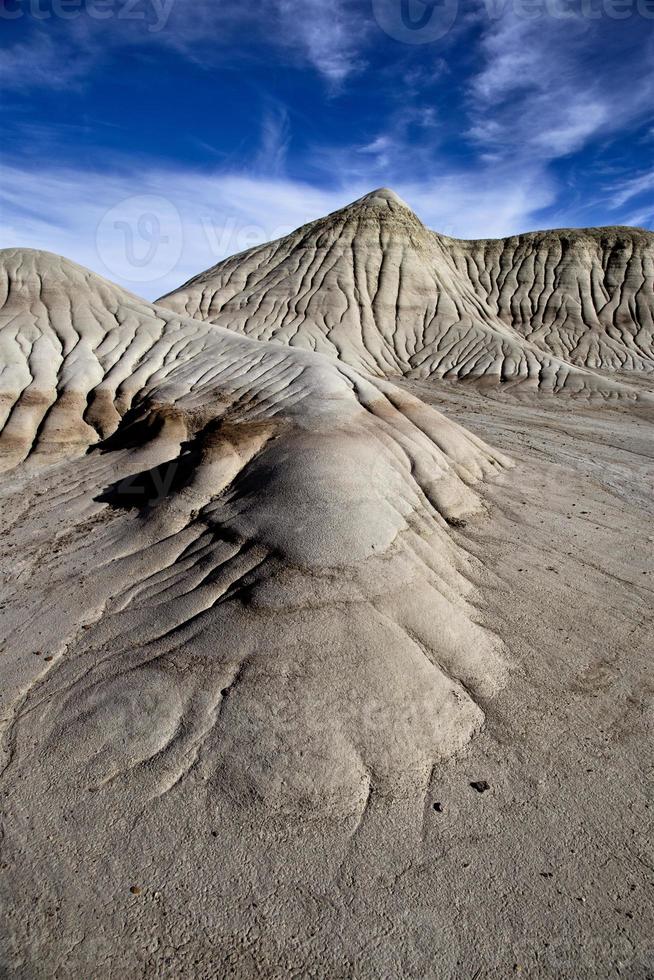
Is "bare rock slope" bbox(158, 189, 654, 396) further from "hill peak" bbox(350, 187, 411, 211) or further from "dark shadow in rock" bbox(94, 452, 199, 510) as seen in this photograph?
"dark shadow in rock" bbox(94, 452, 199, 510)

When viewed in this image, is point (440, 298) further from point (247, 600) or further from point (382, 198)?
point (247, 600)

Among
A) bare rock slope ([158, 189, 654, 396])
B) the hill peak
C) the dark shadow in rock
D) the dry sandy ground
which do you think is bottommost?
the dry sandy ground

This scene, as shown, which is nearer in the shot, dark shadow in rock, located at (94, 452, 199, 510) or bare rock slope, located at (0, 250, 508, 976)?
bare rock slope, located at (0, 250, 508, 976)

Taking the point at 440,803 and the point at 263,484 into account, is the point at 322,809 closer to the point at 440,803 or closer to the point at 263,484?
the point at 440,803

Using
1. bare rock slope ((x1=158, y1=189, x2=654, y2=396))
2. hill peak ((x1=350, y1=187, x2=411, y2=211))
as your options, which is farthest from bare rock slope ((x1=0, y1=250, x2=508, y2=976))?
hill peak ((x1=350, y1=187, x2=411, y2=211))

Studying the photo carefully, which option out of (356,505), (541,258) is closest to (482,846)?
(356,505)

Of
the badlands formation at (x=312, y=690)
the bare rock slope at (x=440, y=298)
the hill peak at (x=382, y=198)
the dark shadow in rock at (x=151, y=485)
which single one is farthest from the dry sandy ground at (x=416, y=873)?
the hill peak at (x=382, y=198)

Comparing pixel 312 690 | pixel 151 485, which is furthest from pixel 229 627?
pixel 151 485

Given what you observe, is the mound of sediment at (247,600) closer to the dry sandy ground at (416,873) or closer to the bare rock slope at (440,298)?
the dry sandy ground at (416,873)
